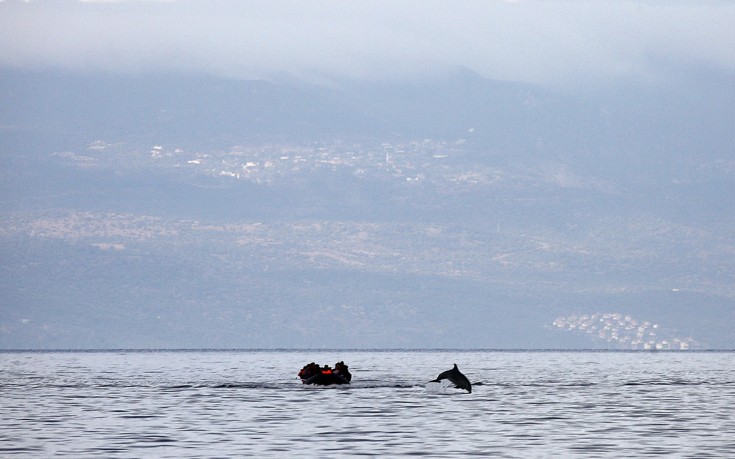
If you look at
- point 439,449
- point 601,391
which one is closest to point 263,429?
point 439,449

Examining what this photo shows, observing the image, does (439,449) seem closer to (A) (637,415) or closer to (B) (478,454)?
(B) (478,454)

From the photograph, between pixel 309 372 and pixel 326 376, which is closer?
pixel 326 376

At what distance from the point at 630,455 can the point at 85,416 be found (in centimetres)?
3333

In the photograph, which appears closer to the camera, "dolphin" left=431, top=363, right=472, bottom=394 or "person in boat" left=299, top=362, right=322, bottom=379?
"dolphin" left=431, top=363, right=472, bottom=394

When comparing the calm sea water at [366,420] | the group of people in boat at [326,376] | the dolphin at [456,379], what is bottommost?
the calm sea water at [366,420]

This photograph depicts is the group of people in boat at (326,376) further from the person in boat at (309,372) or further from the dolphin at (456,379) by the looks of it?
the dolphin at (456,379)

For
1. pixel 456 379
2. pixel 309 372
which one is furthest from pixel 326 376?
pixel 456 379

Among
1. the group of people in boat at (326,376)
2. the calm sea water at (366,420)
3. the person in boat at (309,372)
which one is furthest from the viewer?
the person in boat at (309,372)

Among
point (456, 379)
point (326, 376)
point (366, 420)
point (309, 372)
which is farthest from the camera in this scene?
point (309, 372)

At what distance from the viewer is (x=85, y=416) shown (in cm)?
7562

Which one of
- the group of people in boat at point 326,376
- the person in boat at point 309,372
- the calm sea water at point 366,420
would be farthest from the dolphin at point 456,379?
the person in boat at point 309,372

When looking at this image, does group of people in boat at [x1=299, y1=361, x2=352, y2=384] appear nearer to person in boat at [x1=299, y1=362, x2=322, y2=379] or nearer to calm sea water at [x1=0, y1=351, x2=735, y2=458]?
person in boat at [x1=299, y1=362, x2=322, y2=379]

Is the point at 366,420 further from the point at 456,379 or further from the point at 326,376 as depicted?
the point at 326,376

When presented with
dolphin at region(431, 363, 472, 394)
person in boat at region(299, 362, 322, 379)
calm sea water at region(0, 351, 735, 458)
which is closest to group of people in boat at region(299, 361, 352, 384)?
person in boat at region(299, 362, 322, 379)
